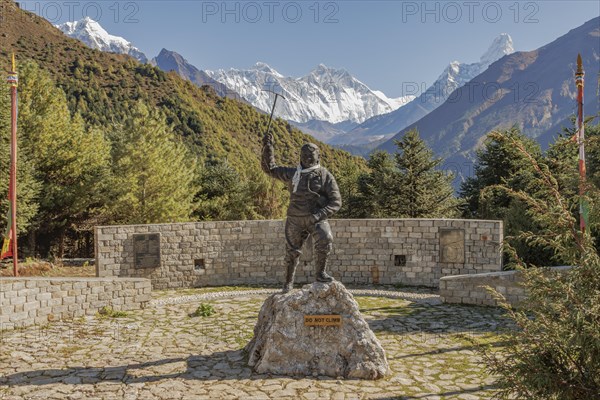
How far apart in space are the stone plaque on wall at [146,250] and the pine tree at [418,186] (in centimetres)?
1552

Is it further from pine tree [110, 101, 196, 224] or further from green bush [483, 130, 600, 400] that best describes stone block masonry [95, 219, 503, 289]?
green bush [483, 130, 600, 400]

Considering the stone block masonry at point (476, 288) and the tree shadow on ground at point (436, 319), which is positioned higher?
the stone block masonry at point (476, 288)

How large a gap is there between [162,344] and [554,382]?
643cm

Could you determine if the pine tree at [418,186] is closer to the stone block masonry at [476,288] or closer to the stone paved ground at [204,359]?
the stone block masonry at [476,288]

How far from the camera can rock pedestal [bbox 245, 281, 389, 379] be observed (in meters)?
6.92

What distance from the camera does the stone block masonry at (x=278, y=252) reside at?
12.9 metres

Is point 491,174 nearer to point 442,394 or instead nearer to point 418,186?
point 418,186

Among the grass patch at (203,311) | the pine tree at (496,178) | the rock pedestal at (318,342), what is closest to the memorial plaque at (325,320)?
the rock pedestal at (318,342)

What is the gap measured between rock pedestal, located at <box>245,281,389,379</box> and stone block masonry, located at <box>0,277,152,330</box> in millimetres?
4706

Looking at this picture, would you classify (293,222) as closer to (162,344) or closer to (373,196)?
(162,344)

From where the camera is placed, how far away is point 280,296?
742 centimetres

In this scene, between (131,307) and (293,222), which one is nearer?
(293,222)

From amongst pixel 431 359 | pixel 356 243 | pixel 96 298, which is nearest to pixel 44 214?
pixel 96 298

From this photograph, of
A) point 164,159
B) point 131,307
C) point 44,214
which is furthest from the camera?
point 164,159
